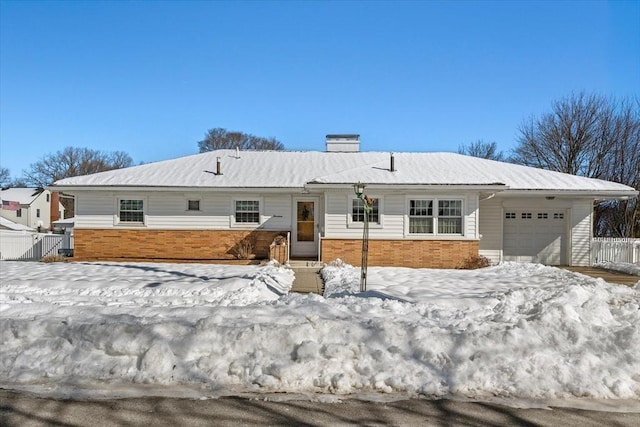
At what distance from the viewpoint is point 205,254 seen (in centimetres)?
1630

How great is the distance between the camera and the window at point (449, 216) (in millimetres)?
14836

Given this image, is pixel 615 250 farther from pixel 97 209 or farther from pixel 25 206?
pixel 25 206

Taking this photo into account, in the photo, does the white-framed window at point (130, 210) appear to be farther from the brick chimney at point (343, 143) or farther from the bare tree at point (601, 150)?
the bare tree at point (601, 150)

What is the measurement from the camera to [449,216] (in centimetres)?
1485

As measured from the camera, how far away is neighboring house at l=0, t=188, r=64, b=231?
157ft

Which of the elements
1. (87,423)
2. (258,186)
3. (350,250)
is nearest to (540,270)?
(350,250)

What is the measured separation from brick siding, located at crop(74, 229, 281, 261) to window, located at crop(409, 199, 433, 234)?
5081 mm

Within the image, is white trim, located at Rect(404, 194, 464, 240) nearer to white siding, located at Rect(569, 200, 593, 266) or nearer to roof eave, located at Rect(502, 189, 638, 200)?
roof eave, located at Rect(502, 189, 638, 200)

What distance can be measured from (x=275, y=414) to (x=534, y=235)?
50.6 feet

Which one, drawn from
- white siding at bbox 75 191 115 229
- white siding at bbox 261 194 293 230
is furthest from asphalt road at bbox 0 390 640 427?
white siding at bbox 75 191 115 229

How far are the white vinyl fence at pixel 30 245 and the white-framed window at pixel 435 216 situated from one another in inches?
605

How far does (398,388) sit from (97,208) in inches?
610

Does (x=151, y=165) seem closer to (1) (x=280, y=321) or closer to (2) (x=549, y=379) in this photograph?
(1) (x=280, y=321)

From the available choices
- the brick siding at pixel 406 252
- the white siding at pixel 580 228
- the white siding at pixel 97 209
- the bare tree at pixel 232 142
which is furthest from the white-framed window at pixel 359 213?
the bare tree at pixel 232 142
